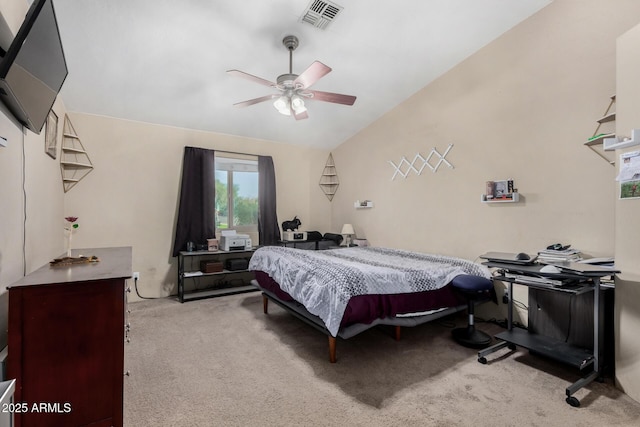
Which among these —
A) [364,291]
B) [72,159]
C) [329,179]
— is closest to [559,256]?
[364,291]

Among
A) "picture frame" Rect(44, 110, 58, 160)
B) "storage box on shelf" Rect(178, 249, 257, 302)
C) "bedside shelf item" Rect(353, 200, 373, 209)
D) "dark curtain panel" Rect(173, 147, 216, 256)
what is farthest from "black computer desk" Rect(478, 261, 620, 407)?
"picture frame" Rect(44, 110, 58, 160)

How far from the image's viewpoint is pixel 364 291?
2.28 meters

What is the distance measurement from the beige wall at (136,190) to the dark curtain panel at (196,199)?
0.15 m

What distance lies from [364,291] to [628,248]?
1.75 m

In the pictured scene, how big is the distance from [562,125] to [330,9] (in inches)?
91.0

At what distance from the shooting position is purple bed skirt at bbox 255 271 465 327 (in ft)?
7.38

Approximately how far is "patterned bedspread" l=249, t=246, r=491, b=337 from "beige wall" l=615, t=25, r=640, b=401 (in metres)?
1.05

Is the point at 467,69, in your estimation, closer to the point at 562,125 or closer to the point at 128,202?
the point at 562,125

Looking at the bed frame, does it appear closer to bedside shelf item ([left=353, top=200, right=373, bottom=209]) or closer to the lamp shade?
the lamp shade

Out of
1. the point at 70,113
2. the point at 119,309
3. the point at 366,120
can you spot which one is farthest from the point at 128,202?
the point at 366,120

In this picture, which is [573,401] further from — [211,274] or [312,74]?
[211,274]

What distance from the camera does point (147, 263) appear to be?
162 inches

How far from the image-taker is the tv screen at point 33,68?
131cm

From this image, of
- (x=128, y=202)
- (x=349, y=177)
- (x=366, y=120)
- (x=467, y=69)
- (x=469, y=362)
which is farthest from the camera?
(x=349, y=177)
